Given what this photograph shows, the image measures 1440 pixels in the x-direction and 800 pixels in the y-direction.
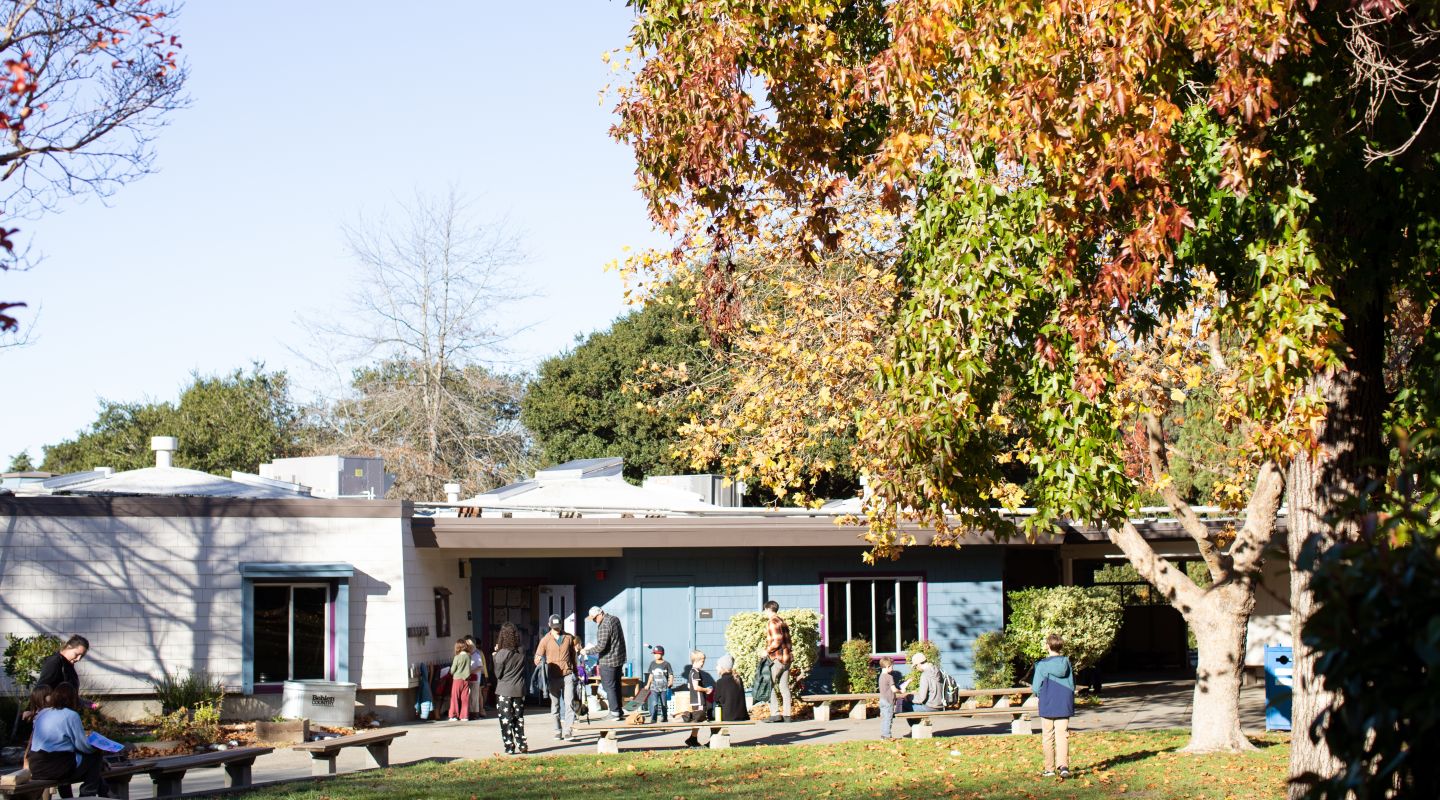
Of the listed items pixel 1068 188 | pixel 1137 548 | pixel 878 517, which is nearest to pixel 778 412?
pixel 878 517

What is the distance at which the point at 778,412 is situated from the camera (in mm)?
19547

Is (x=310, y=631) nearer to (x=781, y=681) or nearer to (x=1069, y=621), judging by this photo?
(x=781, y=681)

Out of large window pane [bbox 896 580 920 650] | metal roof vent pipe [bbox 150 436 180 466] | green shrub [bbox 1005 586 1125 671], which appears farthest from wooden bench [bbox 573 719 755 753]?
metal roof vent pipe [bbox 150 436 180 466]

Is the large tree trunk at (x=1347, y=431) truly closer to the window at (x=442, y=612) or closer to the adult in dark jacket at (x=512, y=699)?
the adult in dark jacket at (x=512, y=699)

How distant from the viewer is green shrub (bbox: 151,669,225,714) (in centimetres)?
1983

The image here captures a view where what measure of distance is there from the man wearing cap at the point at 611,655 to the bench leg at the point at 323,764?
5635mm

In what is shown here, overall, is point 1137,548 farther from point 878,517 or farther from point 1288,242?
point 1288,242

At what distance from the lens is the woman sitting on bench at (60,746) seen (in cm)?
1168

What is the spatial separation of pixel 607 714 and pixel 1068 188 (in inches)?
607

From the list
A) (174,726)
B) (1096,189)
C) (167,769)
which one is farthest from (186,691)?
(1096,189)

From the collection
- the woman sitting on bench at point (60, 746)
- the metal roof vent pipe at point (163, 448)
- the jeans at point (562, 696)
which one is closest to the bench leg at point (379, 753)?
the jeans at point (562, 696)

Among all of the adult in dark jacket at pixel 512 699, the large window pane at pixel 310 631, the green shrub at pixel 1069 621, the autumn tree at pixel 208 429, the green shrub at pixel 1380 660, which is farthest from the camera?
the autumn tree at pixel 208 429

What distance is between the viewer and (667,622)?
951 inches

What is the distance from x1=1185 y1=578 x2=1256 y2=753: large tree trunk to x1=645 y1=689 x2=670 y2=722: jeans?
26.5 feet
